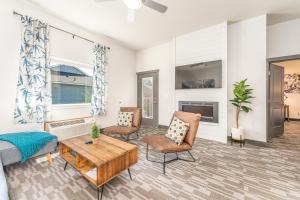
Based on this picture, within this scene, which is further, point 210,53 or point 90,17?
point 210,53

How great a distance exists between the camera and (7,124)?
280 cm

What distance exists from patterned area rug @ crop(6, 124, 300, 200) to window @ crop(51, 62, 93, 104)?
1.66m

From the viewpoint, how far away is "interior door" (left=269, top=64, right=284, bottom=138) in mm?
3661

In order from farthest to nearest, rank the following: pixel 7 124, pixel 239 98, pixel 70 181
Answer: pixel 239 98, pixel 7 124, pixel 70 181

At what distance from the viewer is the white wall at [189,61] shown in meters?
3.70

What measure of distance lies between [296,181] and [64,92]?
4839 millimetres

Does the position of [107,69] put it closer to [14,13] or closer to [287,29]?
[14,13]

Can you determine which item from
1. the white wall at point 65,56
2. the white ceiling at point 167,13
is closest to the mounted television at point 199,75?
the white ceiling at point 167,13

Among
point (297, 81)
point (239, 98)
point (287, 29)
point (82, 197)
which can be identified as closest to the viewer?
point (82, 197)

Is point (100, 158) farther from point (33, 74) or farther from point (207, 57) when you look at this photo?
point (207, 57)

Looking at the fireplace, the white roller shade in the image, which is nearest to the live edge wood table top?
the white roller shade

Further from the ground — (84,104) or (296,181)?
(84,104)

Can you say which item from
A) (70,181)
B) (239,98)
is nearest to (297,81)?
(239,98)

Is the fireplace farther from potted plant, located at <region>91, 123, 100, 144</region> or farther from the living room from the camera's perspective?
potted plant, located at <region>91, 123, 100, 144</region>
